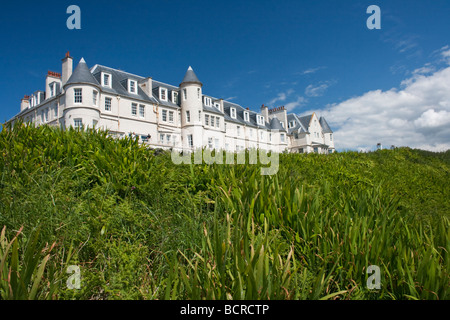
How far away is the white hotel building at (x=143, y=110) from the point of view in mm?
25344

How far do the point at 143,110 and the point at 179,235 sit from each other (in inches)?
1183

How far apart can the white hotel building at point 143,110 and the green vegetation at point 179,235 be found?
55.1 feet

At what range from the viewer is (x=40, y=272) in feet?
5.20

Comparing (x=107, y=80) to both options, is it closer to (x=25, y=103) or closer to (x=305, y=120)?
(x=25, y=103)

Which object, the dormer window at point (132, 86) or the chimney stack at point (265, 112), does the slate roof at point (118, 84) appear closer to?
the dormer window at point (132, 86)

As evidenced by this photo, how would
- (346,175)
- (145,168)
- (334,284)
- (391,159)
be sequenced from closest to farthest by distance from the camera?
(334,284), (145,168), (346,175), (391,159)

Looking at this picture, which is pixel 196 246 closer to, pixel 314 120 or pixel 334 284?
pixel 334 284

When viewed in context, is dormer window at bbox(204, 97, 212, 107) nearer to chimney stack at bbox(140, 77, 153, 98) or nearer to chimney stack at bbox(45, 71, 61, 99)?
chimney stack at bbox(140, 77, 153, 98)

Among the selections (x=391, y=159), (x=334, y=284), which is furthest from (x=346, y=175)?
(x=334, y=284)

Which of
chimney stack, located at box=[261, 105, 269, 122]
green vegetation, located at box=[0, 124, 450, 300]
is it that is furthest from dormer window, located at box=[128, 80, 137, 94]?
green vegetation, located at box=[0, 124, 450, 300]

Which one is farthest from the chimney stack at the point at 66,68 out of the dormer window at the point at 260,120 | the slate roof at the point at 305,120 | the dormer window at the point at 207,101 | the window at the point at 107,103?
the slate roof at the point at 305,120

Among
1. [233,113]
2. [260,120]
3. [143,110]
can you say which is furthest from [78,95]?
[260,120]

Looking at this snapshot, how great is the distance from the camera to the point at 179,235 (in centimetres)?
248
